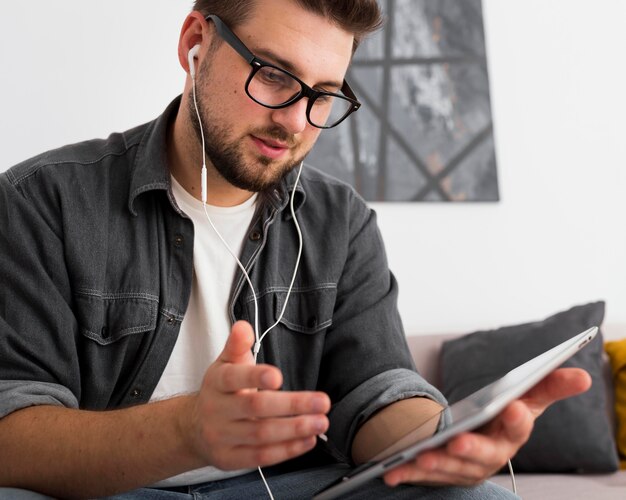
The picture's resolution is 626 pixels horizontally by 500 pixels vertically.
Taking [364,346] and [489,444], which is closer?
[489,444]

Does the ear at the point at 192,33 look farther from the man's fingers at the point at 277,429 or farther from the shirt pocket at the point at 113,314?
the man's fingers at the point at 277,429

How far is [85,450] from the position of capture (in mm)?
1146

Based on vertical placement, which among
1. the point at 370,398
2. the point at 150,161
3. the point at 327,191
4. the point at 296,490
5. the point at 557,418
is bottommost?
the point at 557,418

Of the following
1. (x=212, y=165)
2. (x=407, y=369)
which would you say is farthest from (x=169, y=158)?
(x=407, y=369)

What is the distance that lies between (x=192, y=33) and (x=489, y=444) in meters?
1.02

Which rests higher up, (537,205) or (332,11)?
(332,11)

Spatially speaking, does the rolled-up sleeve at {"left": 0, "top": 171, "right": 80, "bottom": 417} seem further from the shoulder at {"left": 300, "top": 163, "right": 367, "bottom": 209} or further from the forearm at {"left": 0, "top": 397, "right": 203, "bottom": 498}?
the shoulder at {"left": 300, "top": 163, "right": 367, "bottom": 209}

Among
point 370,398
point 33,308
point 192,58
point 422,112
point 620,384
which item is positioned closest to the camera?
point 33,308

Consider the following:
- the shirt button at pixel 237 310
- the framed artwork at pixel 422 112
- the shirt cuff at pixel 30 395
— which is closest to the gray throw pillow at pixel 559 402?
the framed artwork at pixel 422 112

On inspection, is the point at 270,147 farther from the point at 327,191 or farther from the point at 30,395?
the point at 30,395

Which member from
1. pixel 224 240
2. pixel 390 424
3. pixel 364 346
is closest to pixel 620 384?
pixel 364 346

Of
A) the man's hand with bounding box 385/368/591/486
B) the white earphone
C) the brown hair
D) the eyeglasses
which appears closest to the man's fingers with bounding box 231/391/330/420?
the man's hand with bounding box 385/368/591/486

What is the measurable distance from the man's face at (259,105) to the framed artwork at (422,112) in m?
1.16

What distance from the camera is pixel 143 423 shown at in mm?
1107
